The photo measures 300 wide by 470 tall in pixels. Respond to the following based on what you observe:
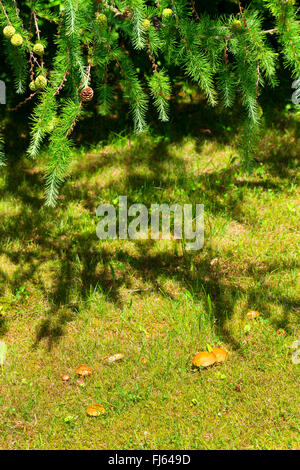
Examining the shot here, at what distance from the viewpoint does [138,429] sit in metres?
2.74

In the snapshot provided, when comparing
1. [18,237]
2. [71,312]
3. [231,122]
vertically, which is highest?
[231,122]

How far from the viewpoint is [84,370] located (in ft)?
9.93

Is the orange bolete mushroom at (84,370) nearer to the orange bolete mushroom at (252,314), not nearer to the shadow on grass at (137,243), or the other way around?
the shadow on grass at (137,243)

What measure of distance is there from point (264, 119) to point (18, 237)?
9.93 ft

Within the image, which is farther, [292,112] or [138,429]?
[292,112]

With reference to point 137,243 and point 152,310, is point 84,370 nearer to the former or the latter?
point 152,310

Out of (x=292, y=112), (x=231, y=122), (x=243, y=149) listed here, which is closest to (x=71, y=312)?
(x=243, y=149)

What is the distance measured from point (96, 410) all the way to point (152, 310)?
2.86 feet

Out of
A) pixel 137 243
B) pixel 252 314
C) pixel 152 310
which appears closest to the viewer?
pixel 252 314

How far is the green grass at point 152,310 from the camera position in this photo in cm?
278

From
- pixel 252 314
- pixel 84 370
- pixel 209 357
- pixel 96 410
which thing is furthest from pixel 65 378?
pixel 252 314

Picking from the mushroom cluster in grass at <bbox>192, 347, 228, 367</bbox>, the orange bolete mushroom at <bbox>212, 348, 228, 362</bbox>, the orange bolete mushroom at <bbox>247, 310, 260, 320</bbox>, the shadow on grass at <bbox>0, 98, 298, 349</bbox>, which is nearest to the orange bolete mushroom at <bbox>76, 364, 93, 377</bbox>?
the shadow on grass at <bbox>0, 98, 298, 349</bbox>

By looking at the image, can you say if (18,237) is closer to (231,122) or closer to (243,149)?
(243,149)

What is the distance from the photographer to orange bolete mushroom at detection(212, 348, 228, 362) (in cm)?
301
